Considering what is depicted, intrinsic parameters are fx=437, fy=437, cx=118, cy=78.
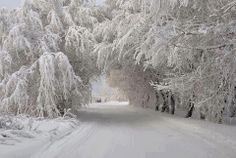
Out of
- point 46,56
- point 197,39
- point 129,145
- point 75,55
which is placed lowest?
point 129,145

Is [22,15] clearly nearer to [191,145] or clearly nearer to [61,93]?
[61,93]

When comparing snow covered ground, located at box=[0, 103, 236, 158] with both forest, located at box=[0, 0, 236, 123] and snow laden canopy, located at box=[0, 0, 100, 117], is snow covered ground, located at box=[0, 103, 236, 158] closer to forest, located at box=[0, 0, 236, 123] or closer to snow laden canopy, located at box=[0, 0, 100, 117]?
forest, located at box=[0, 0, 236, 123]

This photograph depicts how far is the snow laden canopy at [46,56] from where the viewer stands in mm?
20266

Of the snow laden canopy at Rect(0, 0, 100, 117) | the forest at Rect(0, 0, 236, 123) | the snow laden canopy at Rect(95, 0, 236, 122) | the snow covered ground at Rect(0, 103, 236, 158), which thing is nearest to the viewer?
the snow laden canopy at Rect(95, 0, 236, 122)

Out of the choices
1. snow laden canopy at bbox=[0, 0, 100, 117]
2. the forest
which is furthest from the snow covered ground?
snow laden canopy at bbox=[0, 0, 100, 117]

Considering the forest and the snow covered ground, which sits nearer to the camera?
the snow covered ground

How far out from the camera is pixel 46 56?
66.7 feet

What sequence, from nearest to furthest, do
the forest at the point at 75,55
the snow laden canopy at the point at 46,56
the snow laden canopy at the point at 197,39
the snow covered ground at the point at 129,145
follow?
the snow laden canopy at the point at 197,39, the snow covered ground at the point at 129,145, the forest at the point at 75,55, the snow laden canopy at the point at 46,56

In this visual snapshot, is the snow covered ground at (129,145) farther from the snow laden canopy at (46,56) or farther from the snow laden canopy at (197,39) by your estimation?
the snow laden canopy at (46,56)

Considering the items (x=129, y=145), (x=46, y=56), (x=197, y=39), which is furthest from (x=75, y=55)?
(x=197, y=39)

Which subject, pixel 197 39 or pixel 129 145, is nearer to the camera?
pixel 197 39

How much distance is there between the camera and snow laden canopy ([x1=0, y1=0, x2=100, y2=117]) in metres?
20.3

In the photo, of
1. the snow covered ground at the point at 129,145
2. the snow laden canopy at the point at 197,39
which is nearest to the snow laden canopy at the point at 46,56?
the snow covered ground at the point at 129,145

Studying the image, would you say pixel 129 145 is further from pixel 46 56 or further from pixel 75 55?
pixel 75 55
